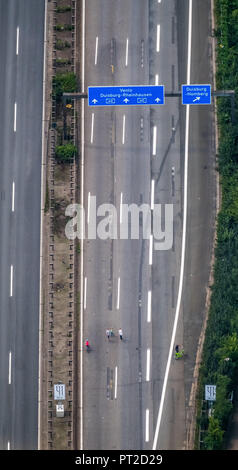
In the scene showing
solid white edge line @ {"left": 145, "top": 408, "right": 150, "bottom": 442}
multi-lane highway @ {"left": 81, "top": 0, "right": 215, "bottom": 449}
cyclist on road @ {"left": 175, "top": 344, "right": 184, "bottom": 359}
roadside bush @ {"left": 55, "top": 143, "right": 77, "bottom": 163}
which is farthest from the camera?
roadside bush @ {"left": 55, "top": 143, "right": 77, "bottom": 163}

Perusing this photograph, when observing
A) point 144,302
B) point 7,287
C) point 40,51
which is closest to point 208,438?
point 144,302

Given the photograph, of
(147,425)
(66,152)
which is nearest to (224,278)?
(147,425)

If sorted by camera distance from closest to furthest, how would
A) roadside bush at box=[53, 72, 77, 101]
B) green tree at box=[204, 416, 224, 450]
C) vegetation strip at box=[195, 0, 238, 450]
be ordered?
green tree at box=[204, 416, 224, 450], vegetation strip at box=[195, 0, 238, 450], roadside bush at box=[53, 72, 77, 101]

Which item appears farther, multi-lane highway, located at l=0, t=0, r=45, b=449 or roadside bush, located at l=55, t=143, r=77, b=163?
roadside bush, located at l=55, t=143, r=77, b=163

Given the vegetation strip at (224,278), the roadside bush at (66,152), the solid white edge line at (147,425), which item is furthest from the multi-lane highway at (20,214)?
the vegetation strip at (224,278)

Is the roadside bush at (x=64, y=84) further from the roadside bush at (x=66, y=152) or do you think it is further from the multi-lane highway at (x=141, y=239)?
the roadside bush at (x=66, y=152)

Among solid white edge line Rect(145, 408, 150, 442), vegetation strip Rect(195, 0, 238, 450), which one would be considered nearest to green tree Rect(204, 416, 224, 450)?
vegetation strip Rect(195, 0, 238, 450)

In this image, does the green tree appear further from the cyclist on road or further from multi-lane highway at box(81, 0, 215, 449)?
the cyclist on road
